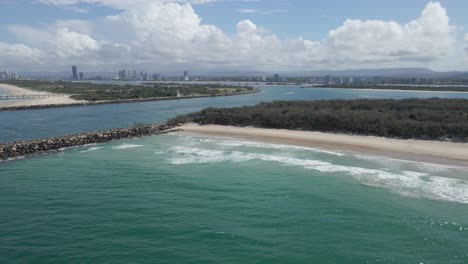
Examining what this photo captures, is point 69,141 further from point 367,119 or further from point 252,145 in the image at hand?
point 367,119

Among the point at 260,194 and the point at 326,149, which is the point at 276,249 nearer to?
the point at 260,194

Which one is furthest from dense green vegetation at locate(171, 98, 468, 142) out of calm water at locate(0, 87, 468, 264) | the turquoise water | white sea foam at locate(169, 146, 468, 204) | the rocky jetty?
white sea foam at locate(169, 146, 468, 204)

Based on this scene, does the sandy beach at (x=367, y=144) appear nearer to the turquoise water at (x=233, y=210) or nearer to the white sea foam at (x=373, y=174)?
the turquoise water at (x=233, y=210)

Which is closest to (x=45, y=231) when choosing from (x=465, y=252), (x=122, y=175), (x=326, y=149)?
(x=122, y=175)

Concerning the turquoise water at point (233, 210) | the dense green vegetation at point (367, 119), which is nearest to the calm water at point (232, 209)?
the turquoise water at point (233, 210)

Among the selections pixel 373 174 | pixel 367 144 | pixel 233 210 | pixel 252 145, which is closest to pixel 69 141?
pixel 252 145

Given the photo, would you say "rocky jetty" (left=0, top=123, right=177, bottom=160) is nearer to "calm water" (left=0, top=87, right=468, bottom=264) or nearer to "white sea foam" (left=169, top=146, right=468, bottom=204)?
"calm water" (left=0, top=87, right=468, bottom=264)
